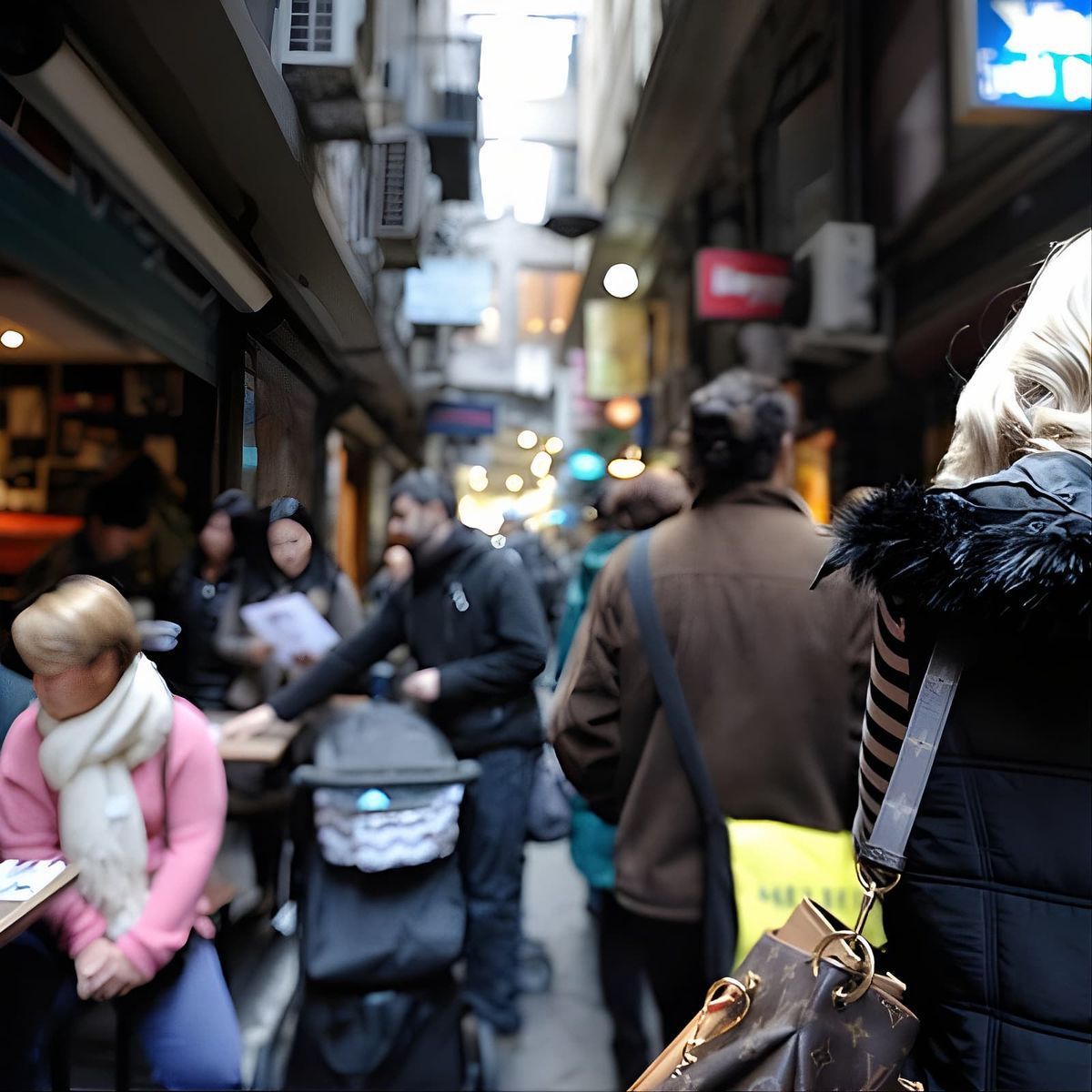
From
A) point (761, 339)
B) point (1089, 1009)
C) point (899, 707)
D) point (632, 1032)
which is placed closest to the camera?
point (1089, 1009)

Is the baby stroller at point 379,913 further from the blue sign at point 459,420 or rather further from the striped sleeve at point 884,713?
the blue sign at point 459,420

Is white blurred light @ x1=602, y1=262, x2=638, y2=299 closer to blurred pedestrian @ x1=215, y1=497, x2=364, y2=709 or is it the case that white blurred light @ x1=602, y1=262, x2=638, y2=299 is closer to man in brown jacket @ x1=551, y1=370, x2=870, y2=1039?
man in brown jacket @ x1=551, y1=370, x2=870, y2=1039

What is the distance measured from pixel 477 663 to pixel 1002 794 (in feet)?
6.33

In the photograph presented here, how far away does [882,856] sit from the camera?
3.88 feet

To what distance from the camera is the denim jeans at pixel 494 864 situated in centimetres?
305

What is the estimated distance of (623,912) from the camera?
277 cm

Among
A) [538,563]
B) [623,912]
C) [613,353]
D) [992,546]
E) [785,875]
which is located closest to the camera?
[992,546]

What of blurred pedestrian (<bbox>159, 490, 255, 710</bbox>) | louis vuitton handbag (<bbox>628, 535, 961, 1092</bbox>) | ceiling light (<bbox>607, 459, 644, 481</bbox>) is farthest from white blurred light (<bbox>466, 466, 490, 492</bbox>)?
louis vuitton handbag (<bbox>628, 535, 961, 1092</bbox>)

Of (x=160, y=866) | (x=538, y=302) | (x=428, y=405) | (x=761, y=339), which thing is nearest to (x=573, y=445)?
(x=538, y=302)

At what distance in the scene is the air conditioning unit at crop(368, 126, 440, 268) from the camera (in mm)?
2570

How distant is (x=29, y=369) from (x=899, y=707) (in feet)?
4.34

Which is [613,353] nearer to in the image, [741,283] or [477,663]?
[741,283]

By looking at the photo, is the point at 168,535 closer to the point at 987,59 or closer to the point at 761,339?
the point at 987,59

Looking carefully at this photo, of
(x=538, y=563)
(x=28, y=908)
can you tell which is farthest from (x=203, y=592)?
(x=538, y=563)
